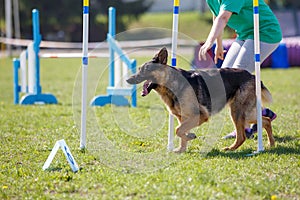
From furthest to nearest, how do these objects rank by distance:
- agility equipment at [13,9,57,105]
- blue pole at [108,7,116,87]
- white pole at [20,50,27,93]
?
1. white pole at [20,50,27,93]
2. agility equipment at [13,9,57,105]
3. blue pole at [108,7,116,87]

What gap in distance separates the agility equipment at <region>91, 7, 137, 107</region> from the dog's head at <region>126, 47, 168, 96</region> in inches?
146

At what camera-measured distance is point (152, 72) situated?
5785mm

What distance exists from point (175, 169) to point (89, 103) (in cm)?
542

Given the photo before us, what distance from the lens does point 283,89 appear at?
12.8m

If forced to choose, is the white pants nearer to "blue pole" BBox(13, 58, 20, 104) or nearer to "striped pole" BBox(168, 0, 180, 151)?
"striped pole" BBox(168, 0, 180, 151)

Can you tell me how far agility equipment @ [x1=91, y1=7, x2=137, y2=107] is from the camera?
9851mm

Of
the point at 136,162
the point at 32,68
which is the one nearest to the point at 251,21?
the point at 136,162

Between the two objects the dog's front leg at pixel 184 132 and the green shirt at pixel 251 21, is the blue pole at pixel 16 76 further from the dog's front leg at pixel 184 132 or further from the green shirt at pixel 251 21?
the dog's front leg at pixel 184 132

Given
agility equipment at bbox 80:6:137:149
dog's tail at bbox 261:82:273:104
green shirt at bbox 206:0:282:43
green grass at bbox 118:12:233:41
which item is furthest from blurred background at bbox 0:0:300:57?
dog's tail at bbox 261:82:273:104

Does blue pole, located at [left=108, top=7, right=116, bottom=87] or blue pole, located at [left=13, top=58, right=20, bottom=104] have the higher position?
blue pole, located at [left=108, top=7, right=116, bottom=87]

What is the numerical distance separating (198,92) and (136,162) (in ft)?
3.48

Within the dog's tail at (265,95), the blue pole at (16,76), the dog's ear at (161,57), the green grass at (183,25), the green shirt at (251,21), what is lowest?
the green grass at (183,25)

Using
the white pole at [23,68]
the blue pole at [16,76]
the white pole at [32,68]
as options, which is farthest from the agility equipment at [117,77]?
the blue pole at [16,76]

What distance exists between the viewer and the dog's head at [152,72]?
18.8ft
